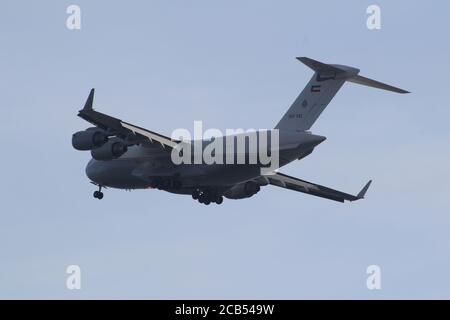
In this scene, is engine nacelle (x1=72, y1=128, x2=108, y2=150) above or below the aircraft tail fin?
below

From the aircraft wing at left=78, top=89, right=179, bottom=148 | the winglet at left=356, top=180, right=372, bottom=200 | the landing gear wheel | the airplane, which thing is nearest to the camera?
the aircraft wing at left=78, top=89, right=179, bottom=148

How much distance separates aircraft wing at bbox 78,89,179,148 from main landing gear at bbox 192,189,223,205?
248cm

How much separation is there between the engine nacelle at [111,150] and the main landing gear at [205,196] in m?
2.97

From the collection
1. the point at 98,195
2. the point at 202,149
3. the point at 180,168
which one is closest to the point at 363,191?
the point at 202,149

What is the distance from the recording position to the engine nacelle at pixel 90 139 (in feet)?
117

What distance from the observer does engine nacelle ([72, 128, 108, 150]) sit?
35625 mm

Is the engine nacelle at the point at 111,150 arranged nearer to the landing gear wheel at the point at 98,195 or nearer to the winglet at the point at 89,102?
the winglet at the point at 89,102

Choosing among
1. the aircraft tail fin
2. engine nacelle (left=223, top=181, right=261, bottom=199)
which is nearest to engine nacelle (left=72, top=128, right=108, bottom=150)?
engine nacelle (left=223, top=181, right=261, bottom=199)

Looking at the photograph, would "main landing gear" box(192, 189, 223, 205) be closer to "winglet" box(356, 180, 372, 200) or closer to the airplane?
the airplane

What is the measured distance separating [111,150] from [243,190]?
504 centimetres

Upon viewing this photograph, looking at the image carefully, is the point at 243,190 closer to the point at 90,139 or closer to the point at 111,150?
the point at 111,150

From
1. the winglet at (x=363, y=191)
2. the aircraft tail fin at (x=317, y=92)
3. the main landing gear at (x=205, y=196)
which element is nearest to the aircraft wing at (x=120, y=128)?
the main landing gear at (x=205, y=196)
